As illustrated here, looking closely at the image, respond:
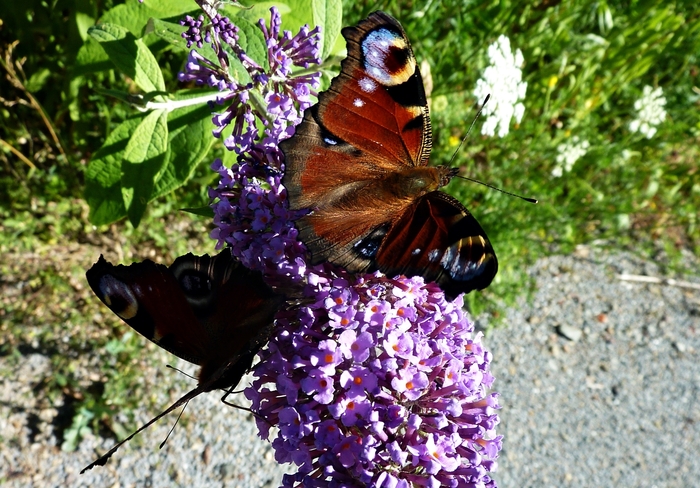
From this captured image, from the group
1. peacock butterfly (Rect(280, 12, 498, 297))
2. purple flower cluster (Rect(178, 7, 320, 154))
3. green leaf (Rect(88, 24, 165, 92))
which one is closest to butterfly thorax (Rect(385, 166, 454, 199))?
peacock butterfly (Rect(280, 12, 498, 297))

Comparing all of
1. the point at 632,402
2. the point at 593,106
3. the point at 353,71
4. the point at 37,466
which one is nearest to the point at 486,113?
the point at 593,106

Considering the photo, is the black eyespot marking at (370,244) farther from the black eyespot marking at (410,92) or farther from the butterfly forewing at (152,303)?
the butterfly forewing at (152,303)

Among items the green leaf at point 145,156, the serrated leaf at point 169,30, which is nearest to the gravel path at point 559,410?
the green leaf at point 145,156

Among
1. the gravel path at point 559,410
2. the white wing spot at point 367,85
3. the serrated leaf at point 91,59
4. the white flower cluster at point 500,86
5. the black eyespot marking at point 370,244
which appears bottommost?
the gravel path at point 559,410

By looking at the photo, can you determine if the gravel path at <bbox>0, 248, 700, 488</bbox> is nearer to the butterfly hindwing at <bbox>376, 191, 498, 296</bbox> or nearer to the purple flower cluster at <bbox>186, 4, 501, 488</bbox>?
the purple flower cluster at <bbox>186, 4, 501, 488</bbox>

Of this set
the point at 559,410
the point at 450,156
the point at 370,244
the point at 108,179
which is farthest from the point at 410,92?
the point at 559,410

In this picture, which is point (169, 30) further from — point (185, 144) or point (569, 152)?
point (569, 152)

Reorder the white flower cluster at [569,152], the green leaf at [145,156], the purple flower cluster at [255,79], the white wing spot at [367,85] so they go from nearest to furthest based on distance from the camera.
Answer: the white wing spot at [367,85]
the purple flower cluster at [255,79]
the green leaf at [145,156]
the white flower cluster at [569,152]
